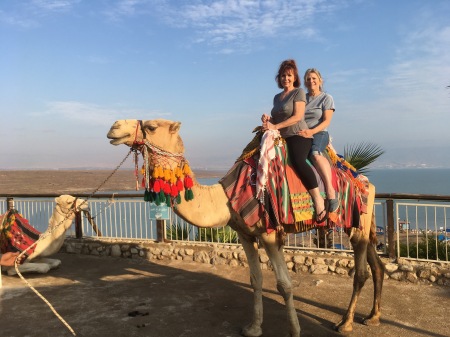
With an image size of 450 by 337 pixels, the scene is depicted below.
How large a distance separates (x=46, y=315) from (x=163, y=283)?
2088 mm

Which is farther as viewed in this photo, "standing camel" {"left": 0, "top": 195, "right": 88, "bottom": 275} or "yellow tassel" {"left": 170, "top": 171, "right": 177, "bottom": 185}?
"standing camel" {"left": 0, "top": 195, "right": 88, "bottom": 275}

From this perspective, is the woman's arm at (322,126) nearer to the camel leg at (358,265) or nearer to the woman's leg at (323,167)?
the woman's leg at (323,167)

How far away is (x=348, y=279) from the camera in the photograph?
6.71m

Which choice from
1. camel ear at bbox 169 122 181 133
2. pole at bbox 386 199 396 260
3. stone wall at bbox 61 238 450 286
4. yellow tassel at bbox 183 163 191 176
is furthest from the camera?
pole at bbox 386 199 396 260

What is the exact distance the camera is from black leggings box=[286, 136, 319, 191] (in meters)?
4.08

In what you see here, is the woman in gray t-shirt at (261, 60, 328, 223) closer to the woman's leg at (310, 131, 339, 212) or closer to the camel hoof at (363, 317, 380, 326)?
the woman's leg at (310, 131, 339, 212)

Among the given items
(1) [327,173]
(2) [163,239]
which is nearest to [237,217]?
(1) [327,173]

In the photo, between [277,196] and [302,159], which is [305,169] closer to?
[302,159]

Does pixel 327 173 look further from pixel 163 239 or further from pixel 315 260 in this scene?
pixel 163 239

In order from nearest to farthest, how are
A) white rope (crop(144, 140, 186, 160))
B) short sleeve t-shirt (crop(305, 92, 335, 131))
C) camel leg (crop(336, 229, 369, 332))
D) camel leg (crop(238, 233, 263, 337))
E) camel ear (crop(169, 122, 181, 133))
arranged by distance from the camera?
white rope (crop(144, 140, 186, 160)) → camel ear (crop(169, 122, 181, 133)) → short sleeve t-shirt (crop(305, 92, 335, 131)) → camel leg (crop(238, 233, 263, 337)) → camel leg (crop(336, 229, 369, 332))

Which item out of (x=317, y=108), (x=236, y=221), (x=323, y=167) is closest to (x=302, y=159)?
(x=323, y=167)

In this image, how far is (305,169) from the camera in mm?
4074

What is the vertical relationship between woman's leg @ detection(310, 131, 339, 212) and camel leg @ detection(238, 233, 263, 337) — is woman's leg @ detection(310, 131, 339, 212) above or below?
above

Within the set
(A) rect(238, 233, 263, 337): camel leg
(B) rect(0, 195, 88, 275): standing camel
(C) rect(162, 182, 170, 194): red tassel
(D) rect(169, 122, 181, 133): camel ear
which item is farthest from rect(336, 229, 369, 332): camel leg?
(B) rect(0, 195, 88, 275): standing camel
